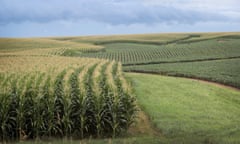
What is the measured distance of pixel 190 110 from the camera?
20672 mm

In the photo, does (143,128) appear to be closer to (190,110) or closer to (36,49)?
(190,110)

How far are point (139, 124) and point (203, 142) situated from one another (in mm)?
6991

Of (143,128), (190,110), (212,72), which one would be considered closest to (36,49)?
(212,72)

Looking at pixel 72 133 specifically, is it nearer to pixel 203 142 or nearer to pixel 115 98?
pixel 115 98

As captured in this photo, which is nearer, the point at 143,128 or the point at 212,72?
the point at 143,128

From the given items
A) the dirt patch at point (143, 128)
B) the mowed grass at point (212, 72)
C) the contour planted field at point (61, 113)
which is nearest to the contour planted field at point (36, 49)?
the mowed grass at point (212, 72)

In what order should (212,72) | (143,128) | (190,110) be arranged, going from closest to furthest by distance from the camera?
1. (143,128)
2. (190,110)
3. (212,72)

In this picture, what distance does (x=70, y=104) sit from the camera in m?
15.0

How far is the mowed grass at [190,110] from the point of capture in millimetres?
15036

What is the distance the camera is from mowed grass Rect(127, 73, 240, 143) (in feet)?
49.3

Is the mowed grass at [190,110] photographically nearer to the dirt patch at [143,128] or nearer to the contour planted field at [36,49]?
the dirt patch at [143,128]

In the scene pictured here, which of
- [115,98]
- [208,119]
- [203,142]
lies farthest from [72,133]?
[208,119]

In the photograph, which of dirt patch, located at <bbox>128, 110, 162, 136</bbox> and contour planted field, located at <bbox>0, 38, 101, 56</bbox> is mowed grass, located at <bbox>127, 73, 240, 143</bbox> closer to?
dirt patch, located at <bbox>128, 110, 162, 136</bbox>

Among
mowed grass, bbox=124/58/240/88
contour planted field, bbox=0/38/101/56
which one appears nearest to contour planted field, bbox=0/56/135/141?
mowed grass, bbox=124/58/240/88
